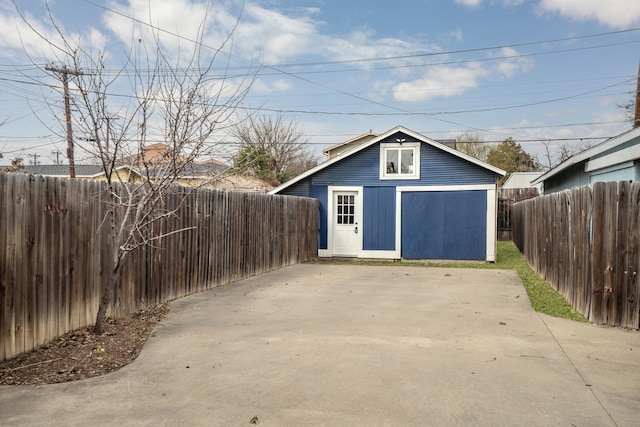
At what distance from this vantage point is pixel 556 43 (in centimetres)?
2231

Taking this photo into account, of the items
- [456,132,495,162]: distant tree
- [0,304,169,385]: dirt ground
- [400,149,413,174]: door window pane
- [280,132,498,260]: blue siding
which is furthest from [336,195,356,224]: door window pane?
[456,132,495,162]: distant tree

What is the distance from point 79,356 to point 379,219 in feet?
41.6

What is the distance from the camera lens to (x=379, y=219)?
16.8 meters

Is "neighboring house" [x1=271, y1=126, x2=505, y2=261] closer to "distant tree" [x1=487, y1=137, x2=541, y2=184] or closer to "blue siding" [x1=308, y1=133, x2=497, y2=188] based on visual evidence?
"blue siding" [x1=308, y1=133, x2=497, y2=188]

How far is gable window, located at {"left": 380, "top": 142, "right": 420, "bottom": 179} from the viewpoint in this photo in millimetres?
16469

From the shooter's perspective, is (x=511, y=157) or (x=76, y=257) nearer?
(x=76, y=257)

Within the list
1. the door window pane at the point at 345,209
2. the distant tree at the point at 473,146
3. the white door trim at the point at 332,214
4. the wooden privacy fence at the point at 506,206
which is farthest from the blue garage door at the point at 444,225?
the distant tree at the point at 473,146

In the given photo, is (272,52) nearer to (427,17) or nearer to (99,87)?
(99,87)

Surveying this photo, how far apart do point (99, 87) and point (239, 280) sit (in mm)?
6138

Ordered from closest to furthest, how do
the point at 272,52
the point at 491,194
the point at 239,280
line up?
the point at 272,52
the point at 239,280
the point at 491,194

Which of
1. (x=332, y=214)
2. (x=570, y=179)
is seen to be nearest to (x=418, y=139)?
(x=332, y=214)

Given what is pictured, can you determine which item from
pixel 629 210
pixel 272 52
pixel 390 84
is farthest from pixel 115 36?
pixel 390 84

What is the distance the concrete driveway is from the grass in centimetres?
40

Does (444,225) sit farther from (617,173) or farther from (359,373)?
(359,373)
